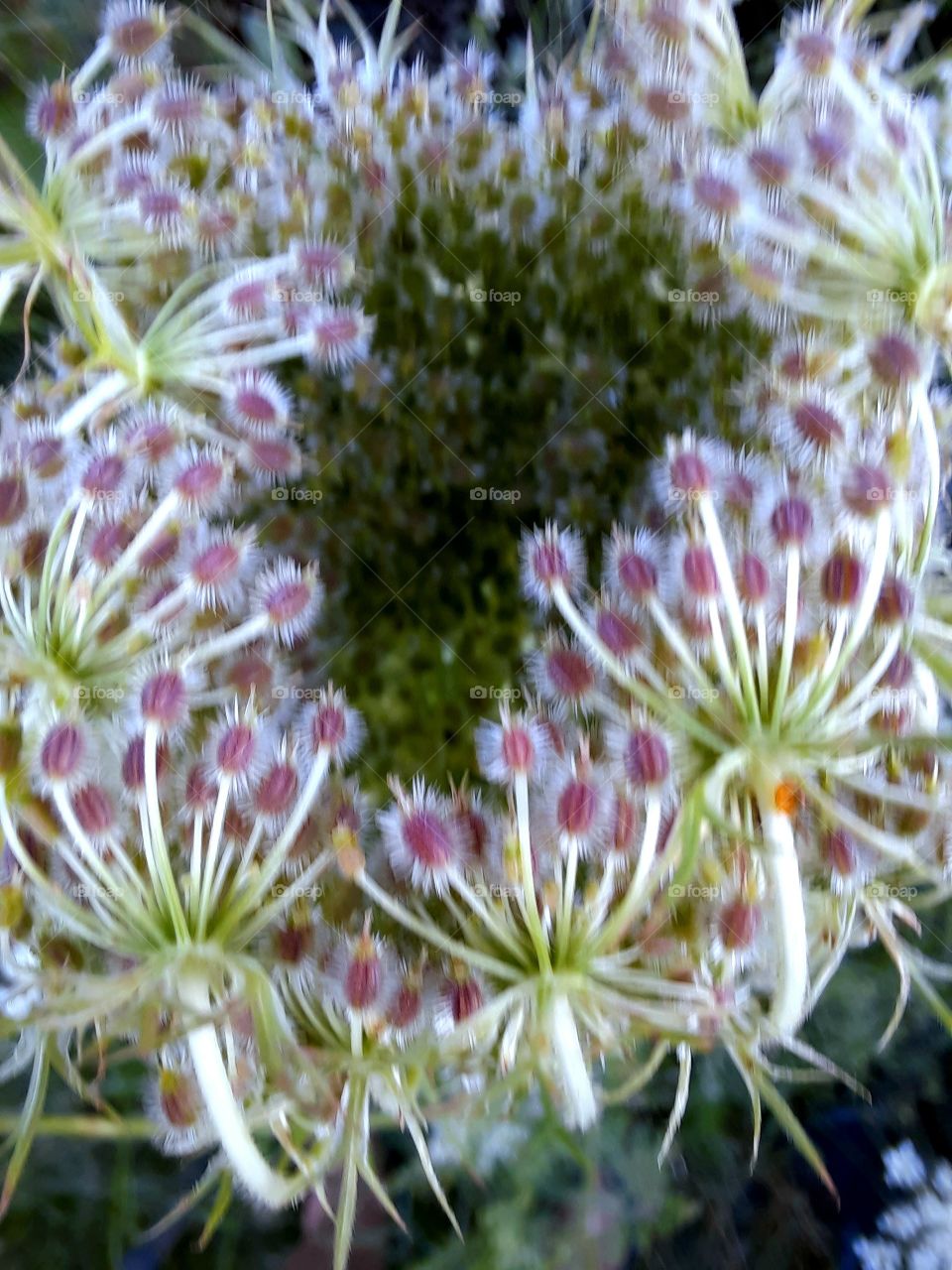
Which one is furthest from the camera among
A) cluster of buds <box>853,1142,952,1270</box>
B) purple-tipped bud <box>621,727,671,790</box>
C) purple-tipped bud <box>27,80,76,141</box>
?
cluster of buds <box>853,1142,952,1270</box>

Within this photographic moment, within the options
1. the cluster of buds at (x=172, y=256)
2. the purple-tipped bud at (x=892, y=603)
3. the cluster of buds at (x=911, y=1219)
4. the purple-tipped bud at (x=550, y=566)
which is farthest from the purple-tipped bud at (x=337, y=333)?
the cluster of buds at (x=911, y=1219)

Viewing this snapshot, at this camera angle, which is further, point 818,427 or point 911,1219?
point 911,1219

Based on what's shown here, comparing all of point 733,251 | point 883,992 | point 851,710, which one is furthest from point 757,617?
point 883,992

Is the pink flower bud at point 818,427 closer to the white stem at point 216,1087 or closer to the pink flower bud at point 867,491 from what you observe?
the pink flower bud at point 867,491

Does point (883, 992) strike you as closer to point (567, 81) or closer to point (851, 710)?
point (851, 710)

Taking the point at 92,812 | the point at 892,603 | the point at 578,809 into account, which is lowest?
the point at 92,812

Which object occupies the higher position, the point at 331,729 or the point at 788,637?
the point at 788,637

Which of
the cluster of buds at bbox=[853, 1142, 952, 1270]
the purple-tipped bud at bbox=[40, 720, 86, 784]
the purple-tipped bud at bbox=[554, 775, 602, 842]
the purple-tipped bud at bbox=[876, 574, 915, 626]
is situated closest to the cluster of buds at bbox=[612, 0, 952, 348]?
the purple-tipped bud at bbox=[876, 574, 915, 626]

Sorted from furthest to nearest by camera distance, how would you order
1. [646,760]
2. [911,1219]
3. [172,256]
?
1. [911,1219]
2. [172,256]
3. [646,760]

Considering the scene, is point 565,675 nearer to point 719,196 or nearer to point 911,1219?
point 719,196

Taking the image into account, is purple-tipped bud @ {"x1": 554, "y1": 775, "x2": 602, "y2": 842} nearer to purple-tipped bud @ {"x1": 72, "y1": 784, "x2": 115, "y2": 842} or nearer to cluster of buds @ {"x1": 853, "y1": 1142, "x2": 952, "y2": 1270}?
purple-tipped bud @ {"x1": 72, "y1": 784, "x2": 115, "y2": 842}

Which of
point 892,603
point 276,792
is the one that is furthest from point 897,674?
point 276,792
